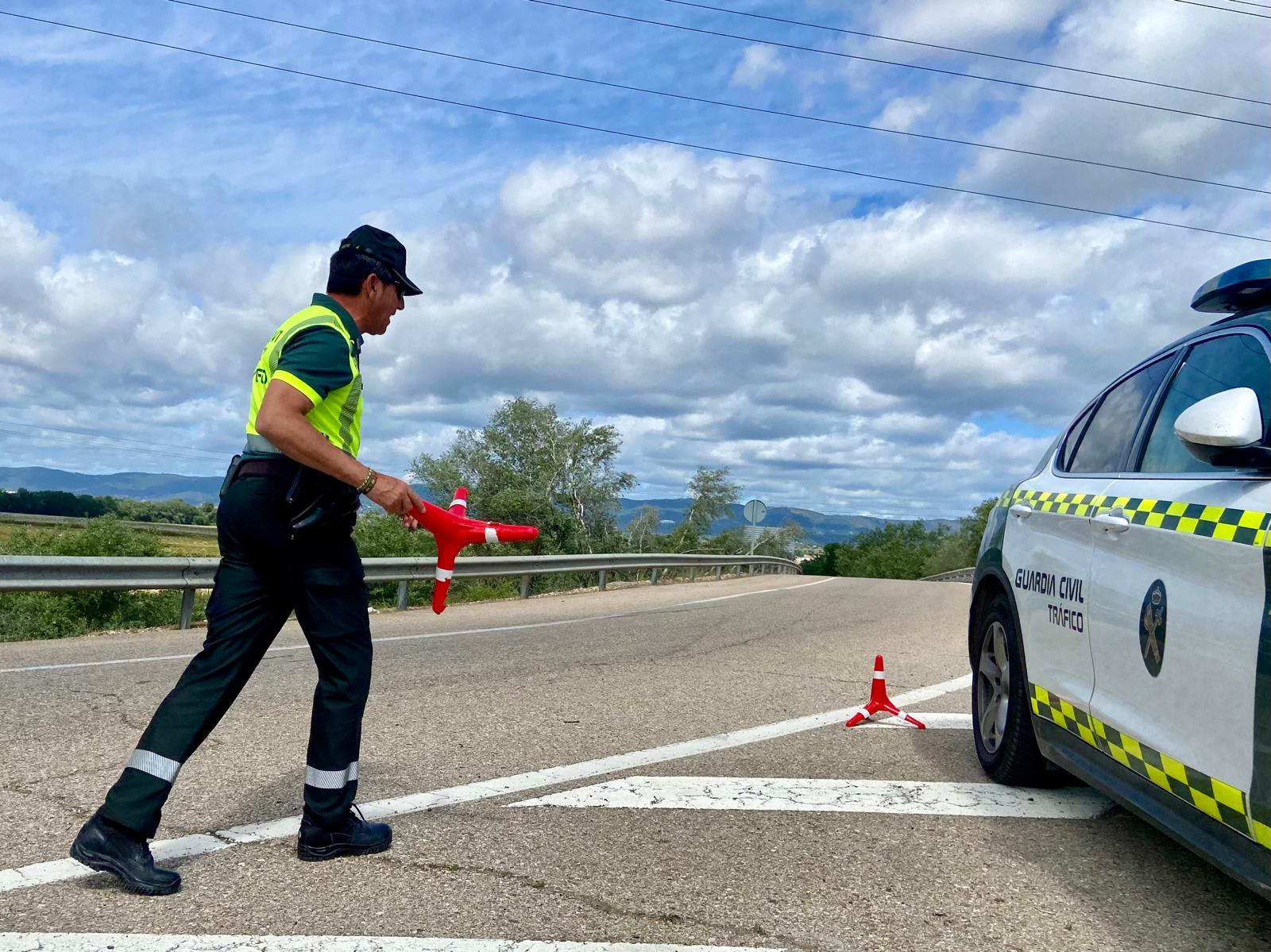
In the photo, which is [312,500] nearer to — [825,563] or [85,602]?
[85,602]

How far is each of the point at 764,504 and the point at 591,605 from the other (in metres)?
22.6

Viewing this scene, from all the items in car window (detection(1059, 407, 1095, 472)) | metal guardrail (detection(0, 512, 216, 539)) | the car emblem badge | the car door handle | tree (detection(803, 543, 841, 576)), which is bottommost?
tree (detection(803, 543, 841, 576))

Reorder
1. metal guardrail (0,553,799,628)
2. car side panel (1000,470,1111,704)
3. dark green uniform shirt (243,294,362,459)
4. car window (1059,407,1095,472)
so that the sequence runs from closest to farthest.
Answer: dark green uniform shirt (243,294,362,459) → car side panel (1000,470,1111,704) → car window (1059,407,1095,472) → metal guardrail (0,553,799,628)

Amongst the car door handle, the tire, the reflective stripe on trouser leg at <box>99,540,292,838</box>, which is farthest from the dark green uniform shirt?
the tire

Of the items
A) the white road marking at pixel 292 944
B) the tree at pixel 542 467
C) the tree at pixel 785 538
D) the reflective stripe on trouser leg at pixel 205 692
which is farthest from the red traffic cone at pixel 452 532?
the tree at pixel 785 538

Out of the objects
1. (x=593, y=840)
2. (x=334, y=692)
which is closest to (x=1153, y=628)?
(x=593, y=840)

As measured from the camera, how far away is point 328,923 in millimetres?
3139

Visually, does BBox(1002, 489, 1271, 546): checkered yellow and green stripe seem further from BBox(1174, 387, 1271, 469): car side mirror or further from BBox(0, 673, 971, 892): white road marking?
BBox(0, 673, 971, 892): white road marking

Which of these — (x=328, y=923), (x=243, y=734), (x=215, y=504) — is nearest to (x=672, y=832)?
(x=328, y=923)

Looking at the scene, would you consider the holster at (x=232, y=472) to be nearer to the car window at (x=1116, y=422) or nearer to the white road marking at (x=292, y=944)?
the white road marking at (x=292, y=944)

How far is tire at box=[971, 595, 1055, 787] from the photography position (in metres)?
4.69

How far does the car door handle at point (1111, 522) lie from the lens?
3.68 metres

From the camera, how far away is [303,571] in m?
3.58

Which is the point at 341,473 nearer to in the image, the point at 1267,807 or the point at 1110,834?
the point at 1267,807
